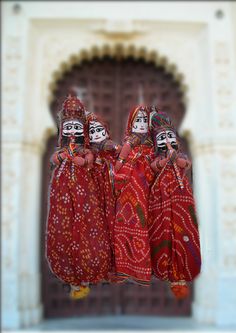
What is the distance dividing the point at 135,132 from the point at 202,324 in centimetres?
265

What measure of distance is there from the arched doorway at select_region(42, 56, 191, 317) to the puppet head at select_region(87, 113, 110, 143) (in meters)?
2.51

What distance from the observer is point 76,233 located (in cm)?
109

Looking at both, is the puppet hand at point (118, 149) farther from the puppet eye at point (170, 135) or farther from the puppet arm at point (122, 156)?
the puppet eye at point (170, 135)

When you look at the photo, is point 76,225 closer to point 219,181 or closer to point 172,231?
point 172,231

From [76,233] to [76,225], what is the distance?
0.07ft

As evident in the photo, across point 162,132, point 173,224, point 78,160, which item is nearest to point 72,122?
point 78,160

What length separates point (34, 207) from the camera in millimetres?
3551

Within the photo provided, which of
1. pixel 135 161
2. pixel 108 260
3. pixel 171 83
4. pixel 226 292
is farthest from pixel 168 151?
pixel 171 83

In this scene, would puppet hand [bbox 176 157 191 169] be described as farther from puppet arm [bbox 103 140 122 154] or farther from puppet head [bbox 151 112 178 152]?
puppet arm [bbox 103 140 122 154]

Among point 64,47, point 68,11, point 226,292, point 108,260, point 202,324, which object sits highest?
point 68,11

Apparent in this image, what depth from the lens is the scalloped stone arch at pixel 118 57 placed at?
12.5 feet

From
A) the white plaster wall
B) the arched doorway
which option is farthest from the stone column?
the arched doorway

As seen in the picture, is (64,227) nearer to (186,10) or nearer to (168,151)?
(168,151)

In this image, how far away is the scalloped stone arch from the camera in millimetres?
3814
